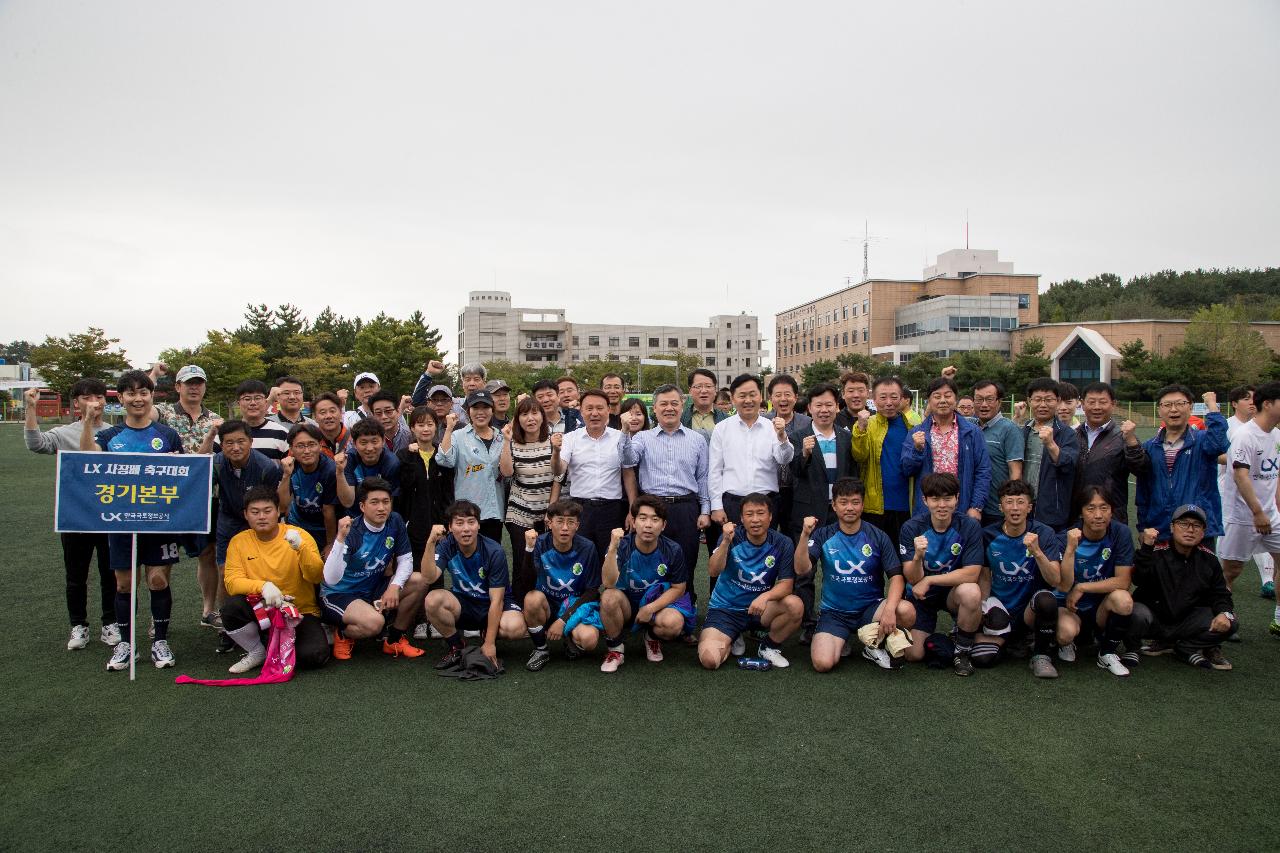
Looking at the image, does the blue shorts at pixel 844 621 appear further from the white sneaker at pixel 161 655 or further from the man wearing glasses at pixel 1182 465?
the white sneaker at pixel 161 655

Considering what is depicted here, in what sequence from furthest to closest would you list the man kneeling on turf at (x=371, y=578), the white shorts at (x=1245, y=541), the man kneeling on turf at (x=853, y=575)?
the white shorts at (x=1245, y=541) → the man kneeling on turf at (x=371, y=578) → the man kneeling on turf at (x=853, y=575)

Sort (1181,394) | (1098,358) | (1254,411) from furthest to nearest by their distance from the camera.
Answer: (1098,358) → (1254,411) → (1181,394)

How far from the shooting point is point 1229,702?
4.19 metres

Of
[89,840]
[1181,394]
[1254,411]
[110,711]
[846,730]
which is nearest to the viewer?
[89,840]

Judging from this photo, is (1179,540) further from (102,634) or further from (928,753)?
(102,634)

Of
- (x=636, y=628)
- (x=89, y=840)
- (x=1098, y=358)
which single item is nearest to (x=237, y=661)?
(x=89, y=840)

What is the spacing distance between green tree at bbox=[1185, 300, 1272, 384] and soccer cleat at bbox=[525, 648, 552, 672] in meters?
43.3

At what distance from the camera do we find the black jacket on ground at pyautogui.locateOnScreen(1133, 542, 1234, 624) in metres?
4.80

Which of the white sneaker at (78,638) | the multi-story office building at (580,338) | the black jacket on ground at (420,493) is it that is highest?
the multi-story office building at (580,338)

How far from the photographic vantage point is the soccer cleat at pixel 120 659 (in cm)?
477

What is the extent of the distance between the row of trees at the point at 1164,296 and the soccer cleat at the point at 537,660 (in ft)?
225

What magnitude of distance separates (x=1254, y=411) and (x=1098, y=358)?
1863 inches

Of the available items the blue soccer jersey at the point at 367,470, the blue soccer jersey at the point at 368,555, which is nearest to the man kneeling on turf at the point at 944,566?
the blue soccer jersey at the point at 368,555

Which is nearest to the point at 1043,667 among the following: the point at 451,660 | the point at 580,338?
the point at 451,660
